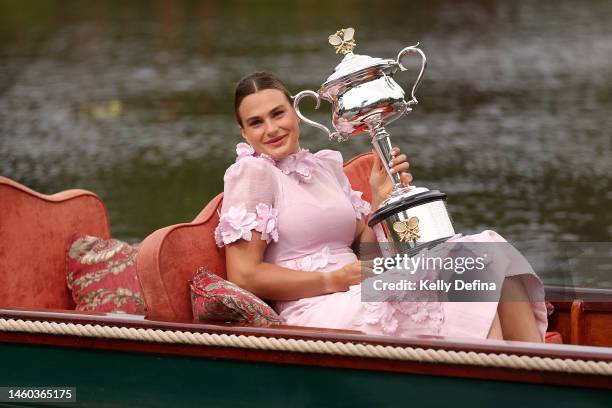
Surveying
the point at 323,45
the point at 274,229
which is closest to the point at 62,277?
the point at 274,229

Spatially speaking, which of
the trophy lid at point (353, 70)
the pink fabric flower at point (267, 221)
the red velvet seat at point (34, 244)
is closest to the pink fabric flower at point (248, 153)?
the pink fabric flower at point (267, 221)

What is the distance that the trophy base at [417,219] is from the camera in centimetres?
392

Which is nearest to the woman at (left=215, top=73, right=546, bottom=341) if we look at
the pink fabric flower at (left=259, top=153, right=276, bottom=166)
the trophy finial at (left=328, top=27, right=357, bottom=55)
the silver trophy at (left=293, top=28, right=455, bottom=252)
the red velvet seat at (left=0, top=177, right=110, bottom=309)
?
the pink fabric flower at (left=259, top=153, right=276, bottom=166)

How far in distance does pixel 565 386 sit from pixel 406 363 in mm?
458

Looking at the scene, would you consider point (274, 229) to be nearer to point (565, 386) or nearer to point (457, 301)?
point (457, 301)

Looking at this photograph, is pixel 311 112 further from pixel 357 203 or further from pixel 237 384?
pixel 237 384

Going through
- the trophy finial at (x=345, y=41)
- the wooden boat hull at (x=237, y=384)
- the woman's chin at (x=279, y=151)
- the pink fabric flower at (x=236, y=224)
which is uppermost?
the trophy finial at (x=345, y=41)

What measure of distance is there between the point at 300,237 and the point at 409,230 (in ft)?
1.33

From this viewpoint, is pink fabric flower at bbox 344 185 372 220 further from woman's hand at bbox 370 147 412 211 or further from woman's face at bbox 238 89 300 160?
woman's face at bbox 238 89 300 160

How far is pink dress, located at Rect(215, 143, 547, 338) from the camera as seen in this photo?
3736 mm

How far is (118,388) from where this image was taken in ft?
13.1

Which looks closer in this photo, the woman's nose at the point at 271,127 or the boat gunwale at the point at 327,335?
the boat gunwale at the point at 327,335

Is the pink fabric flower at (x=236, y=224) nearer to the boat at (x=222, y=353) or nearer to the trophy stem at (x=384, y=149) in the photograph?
the boat at (x=222, y=353)

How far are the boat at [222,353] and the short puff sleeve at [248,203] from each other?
0.14 meters
